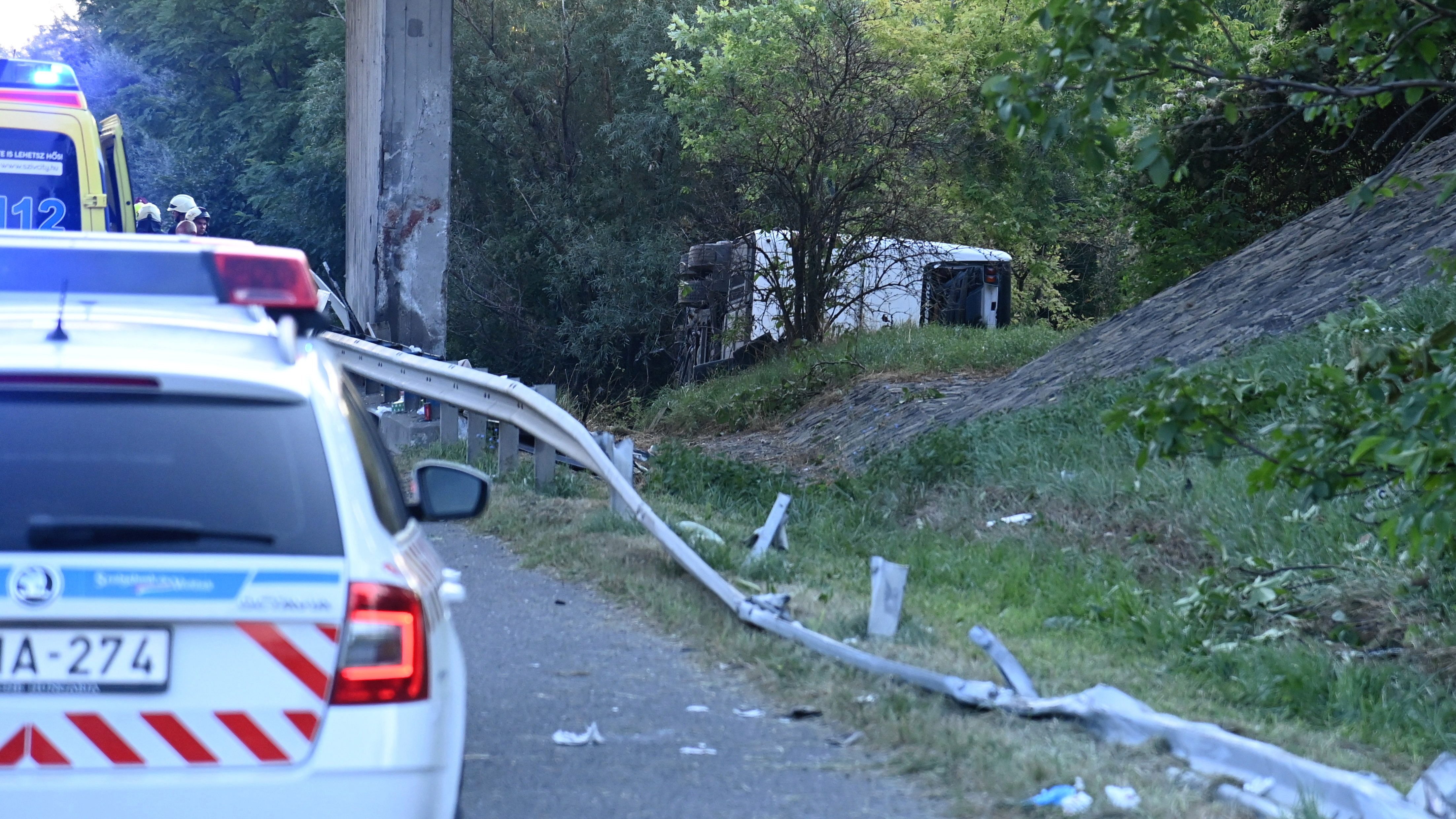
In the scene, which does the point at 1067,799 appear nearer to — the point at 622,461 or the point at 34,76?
the point at 622,461

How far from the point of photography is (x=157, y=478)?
2770 millimetres

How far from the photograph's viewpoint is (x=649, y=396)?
25844 mm

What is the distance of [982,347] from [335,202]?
64.0 ft

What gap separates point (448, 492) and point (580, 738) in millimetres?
1187

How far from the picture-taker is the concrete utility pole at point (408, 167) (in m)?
12.8

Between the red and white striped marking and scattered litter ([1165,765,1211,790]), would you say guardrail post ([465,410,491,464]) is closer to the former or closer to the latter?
scattered litter ([1165,765,1211,790])

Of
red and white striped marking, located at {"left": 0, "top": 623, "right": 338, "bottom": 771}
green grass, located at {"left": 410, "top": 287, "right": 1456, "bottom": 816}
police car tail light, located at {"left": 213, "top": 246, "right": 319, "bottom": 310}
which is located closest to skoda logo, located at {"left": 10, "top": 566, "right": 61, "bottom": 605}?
red and white striped marking, located at {"left": 0, "top": 623, "right": 338, "bottom": 771}

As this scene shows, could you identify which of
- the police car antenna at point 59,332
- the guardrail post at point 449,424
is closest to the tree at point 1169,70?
the police car antenna at point 59,332

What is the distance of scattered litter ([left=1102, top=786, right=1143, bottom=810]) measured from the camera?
12.8 ft

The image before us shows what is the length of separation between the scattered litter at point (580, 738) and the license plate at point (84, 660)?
222 centimetres

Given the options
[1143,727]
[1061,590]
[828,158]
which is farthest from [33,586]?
[828,158]

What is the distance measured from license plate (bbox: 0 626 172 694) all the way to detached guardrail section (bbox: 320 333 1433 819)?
291 centimetres

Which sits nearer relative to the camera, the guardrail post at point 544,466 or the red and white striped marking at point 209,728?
the red and white striped marking at point 209,728

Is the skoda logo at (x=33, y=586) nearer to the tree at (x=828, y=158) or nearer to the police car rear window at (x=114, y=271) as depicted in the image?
the police car rear window at (x=114, y=271)
